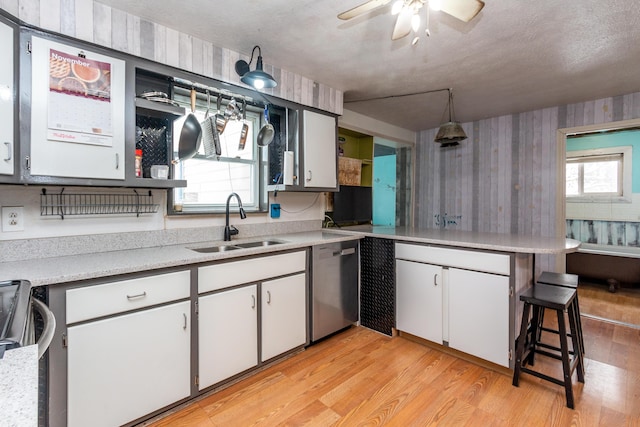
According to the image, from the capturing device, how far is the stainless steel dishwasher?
2518mm

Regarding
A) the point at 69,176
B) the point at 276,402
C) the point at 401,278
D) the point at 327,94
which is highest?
the point at 327,94

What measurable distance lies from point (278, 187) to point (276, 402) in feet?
5.25

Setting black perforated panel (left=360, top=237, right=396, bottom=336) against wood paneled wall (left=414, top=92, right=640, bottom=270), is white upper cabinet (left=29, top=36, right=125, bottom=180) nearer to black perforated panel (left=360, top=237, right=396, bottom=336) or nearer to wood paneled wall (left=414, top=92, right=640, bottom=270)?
black perforated panel (left=360, top=237, right=396, bottom=336)

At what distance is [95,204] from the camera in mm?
1909

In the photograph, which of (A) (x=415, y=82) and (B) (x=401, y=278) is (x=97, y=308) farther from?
(A) (x=415, y=82)

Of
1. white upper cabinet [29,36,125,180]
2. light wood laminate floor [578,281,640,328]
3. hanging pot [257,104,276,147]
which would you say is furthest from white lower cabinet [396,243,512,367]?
white upper cabinet [29,36,125,180]

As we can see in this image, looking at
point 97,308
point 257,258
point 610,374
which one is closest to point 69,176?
point 97,308

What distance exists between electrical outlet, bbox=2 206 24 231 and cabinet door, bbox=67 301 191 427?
733 mm

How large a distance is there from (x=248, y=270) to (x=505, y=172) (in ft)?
11.6

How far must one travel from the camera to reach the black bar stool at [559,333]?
1.83 meters

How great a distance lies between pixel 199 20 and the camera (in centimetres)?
191

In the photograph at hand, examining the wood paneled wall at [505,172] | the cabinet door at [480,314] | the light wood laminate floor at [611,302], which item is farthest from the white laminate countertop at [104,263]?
the light wood laminate floor at [611,302]

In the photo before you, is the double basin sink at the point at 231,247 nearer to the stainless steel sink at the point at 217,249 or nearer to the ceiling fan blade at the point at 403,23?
the stainless steel sink at the point at 217,249

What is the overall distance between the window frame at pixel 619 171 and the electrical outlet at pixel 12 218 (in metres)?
5.86
